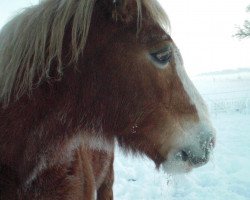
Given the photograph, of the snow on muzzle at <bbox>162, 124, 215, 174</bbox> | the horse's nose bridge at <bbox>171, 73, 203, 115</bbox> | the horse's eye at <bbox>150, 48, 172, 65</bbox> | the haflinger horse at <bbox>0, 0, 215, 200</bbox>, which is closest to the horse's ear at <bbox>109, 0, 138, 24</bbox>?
the haflinger horse at <bbox>0, 0, 215, 200</bbox>

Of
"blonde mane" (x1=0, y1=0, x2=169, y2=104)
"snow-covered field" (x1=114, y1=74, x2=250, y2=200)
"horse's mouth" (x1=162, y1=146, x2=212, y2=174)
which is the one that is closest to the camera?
"blonde mane" (x1=0, y1=0, x2=169, y2=104)

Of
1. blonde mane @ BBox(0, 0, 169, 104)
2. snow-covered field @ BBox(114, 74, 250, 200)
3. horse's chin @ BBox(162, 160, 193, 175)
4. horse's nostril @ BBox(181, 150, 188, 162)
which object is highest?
blonde mane @ BBox(0, 0, 169, 104)

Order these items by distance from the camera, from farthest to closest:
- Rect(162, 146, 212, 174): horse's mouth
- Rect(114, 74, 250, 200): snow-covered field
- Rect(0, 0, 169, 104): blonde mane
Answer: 1. Rect(114, 74, 250, 200): snow-covered field
2. Rect(162, 146, 212, 174): horse's mouth
3. Rect(0, 0, 169, 104): blonde mane

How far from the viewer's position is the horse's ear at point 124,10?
212 centimetres

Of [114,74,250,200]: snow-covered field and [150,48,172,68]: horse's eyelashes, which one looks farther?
[114,74,250,200]: snow-covered field

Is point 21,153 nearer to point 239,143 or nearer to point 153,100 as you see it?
point 153,100

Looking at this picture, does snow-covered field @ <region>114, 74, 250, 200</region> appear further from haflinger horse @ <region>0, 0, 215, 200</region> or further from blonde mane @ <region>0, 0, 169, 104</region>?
blonde mane @ <region>0, 0, 169, 104</region>

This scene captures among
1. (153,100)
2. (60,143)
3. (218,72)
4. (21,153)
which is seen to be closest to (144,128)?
(153,100)

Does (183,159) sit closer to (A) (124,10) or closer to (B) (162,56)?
(B) (162,56)

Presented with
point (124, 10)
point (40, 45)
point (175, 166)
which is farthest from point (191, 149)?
point (40, 45)

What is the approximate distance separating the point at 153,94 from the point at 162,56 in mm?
278

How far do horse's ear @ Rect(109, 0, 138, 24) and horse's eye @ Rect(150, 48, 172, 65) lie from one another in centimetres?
31

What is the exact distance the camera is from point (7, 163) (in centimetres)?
210

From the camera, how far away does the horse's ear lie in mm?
2115
